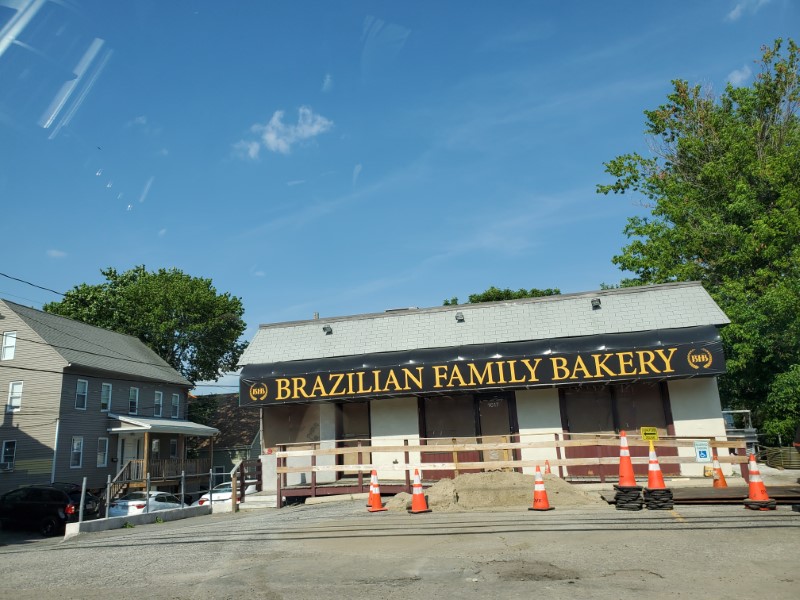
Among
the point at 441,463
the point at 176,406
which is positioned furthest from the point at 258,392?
the point at 176,406

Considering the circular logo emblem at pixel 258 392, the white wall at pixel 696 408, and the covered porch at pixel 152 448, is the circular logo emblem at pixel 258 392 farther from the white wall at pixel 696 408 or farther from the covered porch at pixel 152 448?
the white wall at pixel 696 408

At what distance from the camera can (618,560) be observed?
7.39 metres

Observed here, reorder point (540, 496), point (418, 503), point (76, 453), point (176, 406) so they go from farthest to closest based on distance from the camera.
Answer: point (176, 406) → point (76, 453) → point (418, 503) → point (540, 496)

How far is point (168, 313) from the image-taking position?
50.8m

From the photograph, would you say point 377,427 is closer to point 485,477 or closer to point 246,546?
point 485,477

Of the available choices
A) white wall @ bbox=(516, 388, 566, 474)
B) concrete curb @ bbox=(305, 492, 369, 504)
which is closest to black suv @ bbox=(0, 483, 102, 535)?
concrete curb @ bbox=(305, 492, 369, 504)

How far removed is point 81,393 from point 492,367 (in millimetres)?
24914

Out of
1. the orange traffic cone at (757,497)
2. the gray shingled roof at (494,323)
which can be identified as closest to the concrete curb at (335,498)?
the gray shingled roof at (494,323)

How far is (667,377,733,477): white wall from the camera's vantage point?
1897 centimetres

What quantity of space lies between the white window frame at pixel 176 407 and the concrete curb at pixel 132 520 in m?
24.5

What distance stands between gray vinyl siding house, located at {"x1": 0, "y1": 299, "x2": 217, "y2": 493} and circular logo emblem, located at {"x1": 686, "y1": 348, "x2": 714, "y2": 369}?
89.9 ft

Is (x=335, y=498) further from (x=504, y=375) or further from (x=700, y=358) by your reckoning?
(x=700, y=358)

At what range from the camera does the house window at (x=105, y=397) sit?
116 feet

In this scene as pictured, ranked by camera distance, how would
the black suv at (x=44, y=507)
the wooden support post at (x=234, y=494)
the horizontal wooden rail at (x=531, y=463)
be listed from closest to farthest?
the horizontal wooden rail at (x=531, y=463) → the wooden support post at (x=234, y=494) → the black suv at (x=44, y=507)
